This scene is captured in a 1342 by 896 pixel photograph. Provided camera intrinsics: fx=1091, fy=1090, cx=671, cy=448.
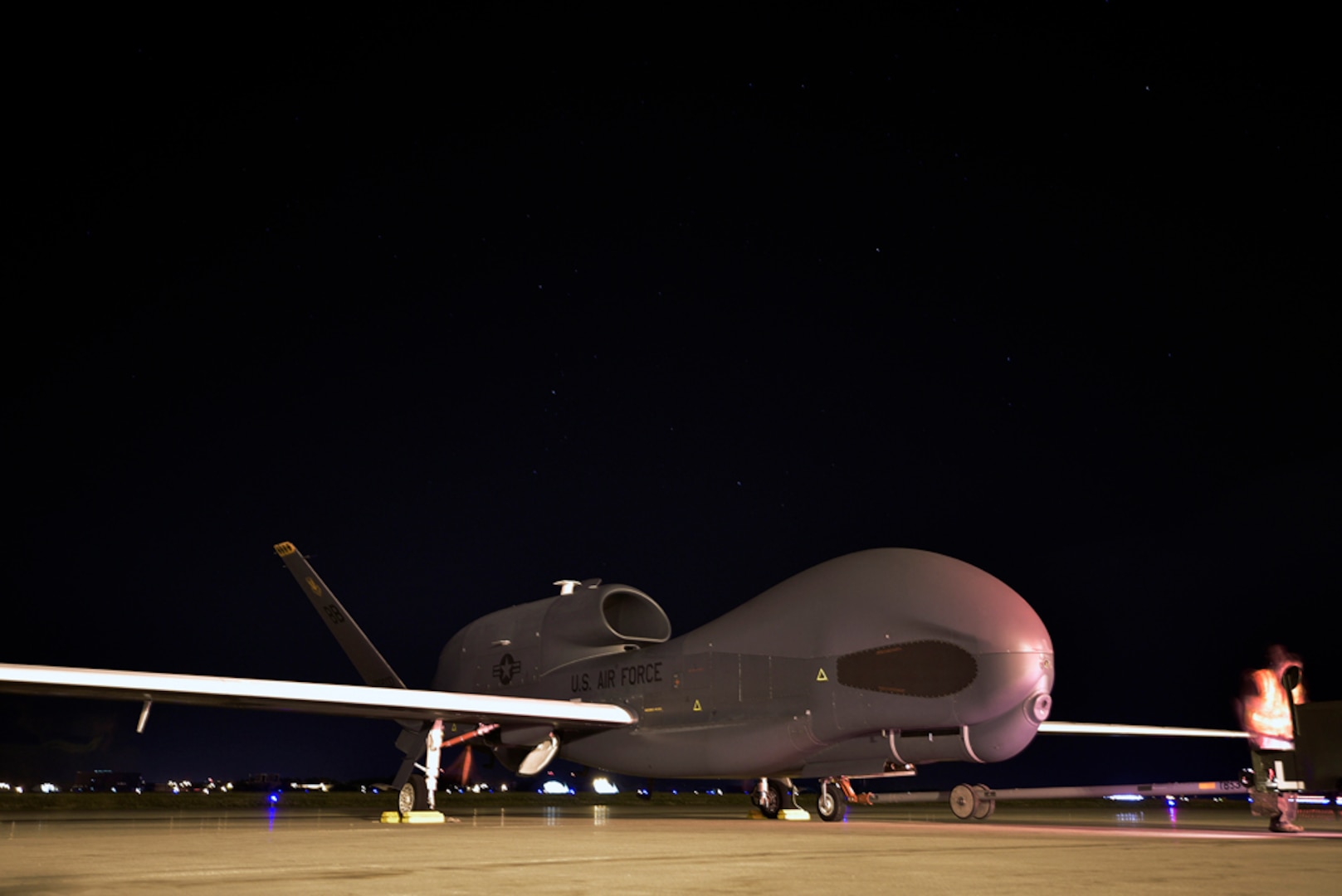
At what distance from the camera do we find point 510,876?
23.3 feet

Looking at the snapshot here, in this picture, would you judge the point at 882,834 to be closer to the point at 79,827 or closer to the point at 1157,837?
the point at 1157,837

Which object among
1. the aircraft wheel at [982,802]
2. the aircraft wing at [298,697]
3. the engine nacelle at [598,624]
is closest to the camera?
the aircraft wing at [298,697]

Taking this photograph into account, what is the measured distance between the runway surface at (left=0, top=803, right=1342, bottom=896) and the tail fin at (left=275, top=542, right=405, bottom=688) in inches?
393

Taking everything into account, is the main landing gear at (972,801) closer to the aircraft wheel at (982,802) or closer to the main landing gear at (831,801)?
the aircraft wheel at (982,802)

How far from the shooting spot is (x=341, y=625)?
82.3 feet

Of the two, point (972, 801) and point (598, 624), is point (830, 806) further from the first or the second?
point (598, 624)

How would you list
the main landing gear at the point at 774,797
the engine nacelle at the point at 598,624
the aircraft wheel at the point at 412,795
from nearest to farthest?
the main landing gear at the point at 774,797
the aircraft wheel at the point at 412,795
the engine nacelle at the point at 598,624

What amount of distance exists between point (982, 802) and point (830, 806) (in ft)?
7.77

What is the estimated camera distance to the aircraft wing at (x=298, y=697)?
563 inches

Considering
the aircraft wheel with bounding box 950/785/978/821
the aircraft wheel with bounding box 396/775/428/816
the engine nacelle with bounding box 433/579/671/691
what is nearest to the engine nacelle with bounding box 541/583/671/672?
the engine nacelle with bounding box 433/579/671/691

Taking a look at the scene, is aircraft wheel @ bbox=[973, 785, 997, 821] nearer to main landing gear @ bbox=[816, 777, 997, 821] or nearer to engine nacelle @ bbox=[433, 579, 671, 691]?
main landing gear @ bbox=[816, 777, 997, 821]

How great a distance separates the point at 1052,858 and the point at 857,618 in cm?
739

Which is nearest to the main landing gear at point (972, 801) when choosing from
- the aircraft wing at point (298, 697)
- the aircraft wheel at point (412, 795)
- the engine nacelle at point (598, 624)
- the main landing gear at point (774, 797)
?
the main landing gear at point (774, 797)

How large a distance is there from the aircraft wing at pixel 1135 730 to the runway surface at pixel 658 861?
6726 mm
